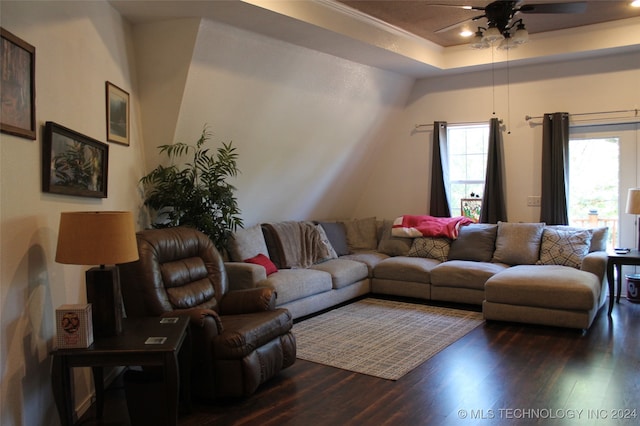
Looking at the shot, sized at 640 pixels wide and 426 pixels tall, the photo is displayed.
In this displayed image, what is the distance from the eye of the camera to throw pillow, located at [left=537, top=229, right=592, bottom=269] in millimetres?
4887

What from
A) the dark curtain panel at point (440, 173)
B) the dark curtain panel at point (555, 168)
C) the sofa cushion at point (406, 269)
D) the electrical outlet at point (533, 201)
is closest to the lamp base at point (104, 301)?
the sofa cushion at point (406, 269)

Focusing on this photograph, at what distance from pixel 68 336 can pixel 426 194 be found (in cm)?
502

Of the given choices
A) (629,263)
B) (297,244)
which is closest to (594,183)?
(629,263)

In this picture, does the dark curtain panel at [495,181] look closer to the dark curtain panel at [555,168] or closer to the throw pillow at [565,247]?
the dark curtain panel at [555,168]

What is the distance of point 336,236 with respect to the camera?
6.10 m

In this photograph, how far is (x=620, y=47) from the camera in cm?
499

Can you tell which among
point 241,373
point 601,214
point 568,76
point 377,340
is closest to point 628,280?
point 601,214

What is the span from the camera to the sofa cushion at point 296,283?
4.42 m

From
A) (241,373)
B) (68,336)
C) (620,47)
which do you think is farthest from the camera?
(620,47)

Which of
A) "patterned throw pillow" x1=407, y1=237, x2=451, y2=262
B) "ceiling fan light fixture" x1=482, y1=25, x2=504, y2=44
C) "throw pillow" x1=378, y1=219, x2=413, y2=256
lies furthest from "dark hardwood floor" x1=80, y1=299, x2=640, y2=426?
"ceiling fan light fixture" x1=482, y1=25, x2=504, y2=44

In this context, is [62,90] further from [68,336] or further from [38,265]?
[68,336]

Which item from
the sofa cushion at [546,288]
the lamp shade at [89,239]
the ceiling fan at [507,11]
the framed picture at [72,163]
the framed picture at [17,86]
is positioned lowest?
the sofa cushion at [546,288]

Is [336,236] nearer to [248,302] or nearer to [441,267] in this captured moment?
[441,267]

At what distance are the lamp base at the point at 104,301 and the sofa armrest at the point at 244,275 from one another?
1797 millimetres
